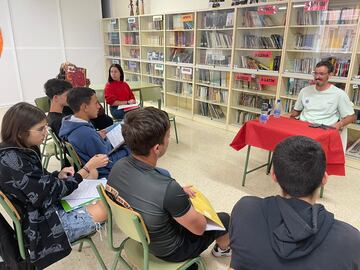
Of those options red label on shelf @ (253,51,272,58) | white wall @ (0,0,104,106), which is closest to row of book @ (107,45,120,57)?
white wall @ (0,0,104,106)

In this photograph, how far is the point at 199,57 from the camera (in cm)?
494

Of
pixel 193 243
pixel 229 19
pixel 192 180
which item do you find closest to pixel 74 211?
pixel 193 243

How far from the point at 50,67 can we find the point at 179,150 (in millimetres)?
4412

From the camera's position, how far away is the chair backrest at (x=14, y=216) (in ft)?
3.76

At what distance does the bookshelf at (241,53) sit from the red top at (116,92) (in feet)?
5.14

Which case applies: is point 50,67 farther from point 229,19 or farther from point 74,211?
point 74,211

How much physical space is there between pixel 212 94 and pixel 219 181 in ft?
7.84

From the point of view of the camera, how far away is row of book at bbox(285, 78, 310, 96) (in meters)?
3.72

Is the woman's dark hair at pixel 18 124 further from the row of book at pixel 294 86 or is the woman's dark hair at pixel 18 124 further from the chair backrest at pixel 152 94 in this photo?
the row of book at pixel 294 86

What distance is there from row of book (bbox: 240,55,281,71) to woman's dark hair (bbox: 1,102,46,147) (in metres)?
3.45

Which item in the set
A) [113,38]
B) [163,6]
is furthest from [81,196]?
[113,38]

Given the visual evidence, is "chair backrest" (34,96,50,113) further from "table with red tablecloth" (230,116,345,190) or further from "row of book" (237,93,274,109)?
"row of book" (237,93,274,109)

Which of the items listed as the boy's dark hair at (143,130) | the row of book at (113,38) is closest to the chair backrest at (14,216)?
the boy's dark hair at (143,130)

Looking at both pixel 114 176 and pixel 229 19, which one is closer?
pixel 114 176
